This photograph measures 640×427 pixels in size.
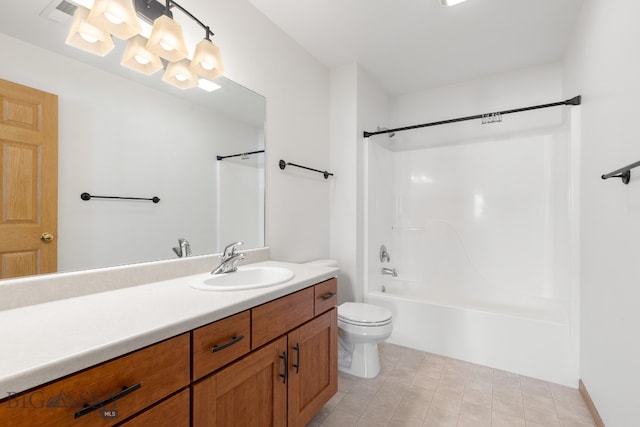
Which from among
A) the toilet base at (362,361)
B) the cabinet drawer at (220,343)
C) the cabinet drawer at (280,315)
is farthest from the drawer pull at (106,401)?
the toilet base at (362,361)

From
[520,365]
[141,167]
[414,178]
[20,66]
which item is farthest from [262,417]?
[414,178]

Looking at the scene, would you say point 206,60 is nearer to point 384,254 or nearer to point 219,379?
point 219,379

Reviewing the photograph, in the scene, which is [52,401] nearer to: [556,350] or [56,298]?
[56,298]

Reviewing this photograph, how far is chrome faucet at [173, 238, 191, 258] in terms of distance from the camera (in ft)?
4.73

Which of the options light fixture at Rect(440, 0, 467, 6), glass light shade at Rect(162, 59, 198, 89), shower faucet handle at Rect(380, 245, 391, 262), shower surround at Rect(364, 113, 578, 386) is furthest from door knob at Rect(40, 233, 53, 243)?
shower faucet handle at Rect(380, 245, 391, 262)

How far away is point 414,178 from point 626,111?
199 cm

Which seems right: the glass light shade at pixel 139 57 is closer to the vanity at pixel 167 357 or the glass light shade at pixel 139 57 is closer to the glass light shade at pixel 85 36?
the glass light shade at pixel 85 36

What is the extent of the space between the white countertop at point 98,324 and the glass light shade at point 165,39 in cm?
102

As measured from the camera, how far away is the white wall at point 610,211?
3.78 feet

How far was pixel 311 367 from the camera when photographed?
140cm

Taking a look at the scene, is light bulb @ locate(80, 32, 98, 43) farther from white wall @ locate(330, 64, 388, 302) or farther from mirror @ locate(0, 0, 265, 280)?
white wall @ locate(330, 64, 388, 302)

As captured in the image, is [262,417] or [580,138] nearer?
[262,417]

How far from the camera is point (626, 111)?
A: 4.02 feet

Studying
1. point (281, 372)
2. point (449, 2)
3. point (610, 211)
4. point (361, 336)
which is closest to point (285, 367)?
point (281, 372)
